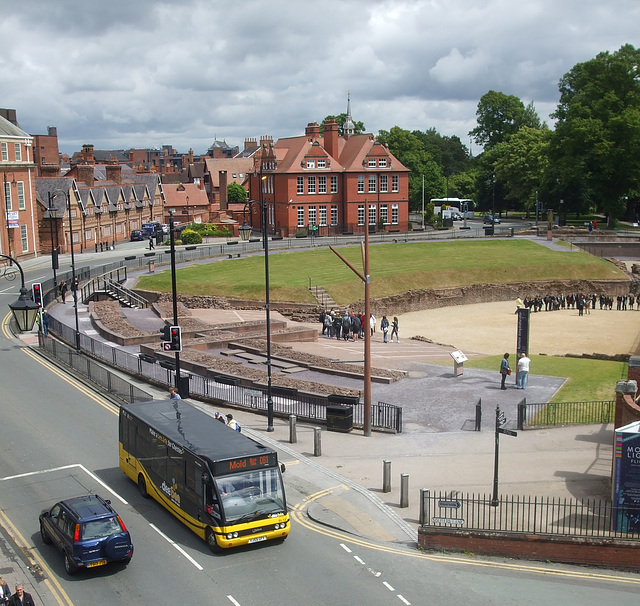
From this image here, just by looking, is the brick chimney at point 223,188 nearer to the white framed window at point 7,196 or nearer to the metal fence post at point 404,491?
the white framed window at point 7,196

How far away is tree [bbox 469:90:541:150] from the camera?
140625 mm

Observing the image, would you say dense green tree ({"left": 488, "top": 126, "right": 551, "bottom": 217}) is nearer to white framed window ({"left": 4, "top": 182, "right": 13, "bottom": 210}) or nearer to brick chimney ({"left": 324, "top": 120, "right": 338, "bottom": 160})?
brick chimney ({"left": 324, "top": 120, "right": 338, "bottom": 160})

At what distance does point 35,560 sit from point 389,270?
51.1m

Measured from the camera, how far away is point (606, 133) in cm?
8962

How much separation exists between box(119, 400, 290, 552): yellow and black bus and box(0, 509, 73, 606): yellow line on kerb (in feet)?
10.6

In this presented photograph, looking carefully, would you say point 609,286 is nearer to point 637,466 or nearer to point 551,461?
point 551,461

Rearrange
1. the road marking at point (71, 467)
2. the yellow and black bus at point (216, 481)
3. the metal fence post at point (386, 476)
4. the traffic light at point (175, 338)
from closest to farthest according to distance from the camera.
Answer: the yellow and black bus at point (216, 481) → the road marking at point (71, 467) → the metal fence post at point (386, 476) → the traffic light at point (175, 338)

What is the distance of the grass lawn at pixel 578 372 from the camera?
30.8 meters

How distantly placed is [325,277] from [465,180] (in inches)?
3437

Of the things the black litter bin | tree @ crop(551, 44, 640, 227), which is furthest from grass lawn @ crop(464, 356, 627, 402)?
tree @ crop(551, 44, 640, 227)

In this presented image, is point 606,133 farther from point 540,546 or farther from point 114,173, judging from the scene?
point 540,546

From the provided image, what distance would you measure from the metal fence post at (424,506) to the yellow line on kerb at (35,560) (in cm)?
807

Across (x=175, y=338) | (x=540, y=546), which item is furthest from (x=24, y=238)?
(x=540, y=546)

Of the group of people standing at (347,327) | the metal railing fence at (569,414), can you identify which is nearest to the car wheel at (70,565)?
the metal railing fence at (569,414)
